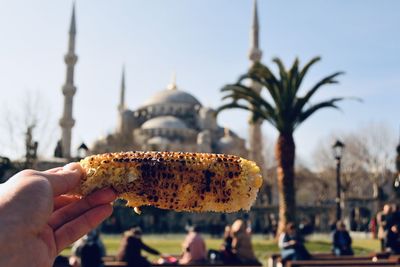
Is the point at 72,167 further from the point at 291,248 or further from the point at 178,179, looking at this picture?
the point at 291,248

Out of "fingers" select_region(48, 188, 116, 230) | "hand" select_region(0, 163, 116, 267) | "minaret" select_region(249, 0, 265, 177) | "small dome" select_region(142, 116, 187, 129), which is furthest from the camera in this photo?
"small dome" select_region(142, 116, 187, 129)

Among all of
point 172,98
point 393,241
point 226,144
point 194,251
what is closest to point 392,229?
point 393,241

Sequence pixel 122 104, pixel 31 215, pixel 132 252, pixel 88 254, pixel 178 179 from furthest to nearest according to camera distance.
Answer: pixel 122 104 → pixel 132 252 → pixel 88 254 → pixel 178 179 → pixel 31 215

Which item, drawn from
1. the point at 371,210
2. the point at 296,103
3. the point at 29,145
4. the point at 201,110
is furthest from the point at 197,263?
the point at 201,110

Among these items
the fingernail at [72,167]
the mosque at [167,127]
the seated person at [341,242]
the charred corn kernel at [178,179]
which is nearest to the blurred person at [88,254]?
the charred corn kernel at [178,179]

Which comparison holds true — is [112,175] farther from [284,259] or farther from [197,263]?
[284,259]

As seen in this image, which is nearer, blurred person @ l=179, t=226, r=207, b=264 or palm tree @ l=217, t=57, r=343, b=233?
blurred person @ l=179, t=226, r=207, b=264

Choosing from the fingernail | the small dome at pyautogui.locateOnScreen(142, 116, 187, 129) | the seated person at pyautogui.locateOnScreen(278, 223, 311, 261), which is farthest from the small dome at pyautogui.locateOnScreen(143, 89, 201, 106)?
the fingernail

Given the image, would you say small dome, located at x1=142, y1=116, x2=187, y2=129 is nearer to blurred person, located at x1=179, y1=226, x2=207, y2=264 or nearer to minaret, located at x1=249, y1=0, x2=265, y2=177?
minaret, located at x1=249, y1=0, x2=265, y2=177
